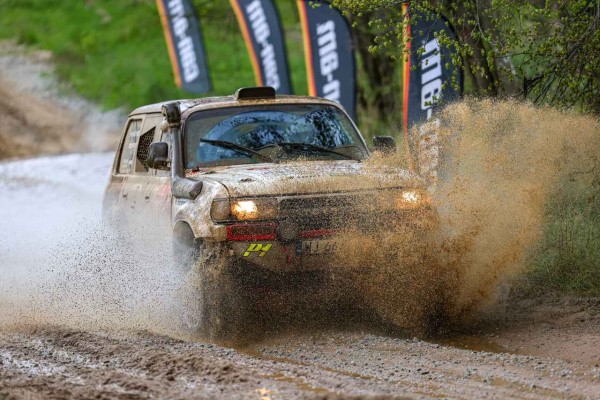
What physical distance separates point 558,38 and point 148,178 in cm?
398

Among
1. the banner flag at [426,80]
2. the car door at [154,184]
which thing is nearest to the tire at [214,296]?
the car door at [154,184]

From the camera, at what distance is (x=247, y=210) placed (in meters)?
7.61

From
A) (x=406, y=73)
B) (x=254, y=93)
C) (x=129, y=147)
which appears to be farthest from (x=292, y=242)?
(x=406, y=73)

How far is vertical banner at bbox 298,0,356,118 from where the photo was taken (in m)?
15.7

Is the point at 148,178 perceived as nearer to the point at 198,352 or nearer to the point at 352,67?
the point at 198,352

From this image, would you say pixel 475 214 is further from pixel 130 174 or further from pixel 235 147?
pixel 130 174

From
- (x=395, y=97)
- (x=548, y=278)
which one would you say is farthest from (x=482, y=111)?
(x=395, y=97)

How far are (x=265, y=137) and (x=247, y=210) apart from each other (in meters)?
1.40

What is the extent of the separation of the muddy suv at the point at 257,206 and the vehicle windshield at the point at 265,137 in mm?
12

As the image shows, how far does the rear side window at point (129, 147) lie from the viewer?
10.0 metres

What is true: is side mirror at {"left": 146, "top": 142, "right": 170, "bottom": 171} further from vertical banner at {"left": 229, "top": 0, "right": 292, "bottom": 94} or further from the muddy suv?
vertical banner at {"left": 229, "top": 0, "right": 292, "bottom": 94}

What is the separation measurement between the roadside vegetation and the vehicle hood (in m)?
1.88

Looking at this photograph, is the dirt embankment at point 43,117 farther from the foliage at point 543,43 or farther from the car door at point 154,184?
the foliage at point 543,43

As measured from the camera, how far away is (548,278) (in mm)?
9430
